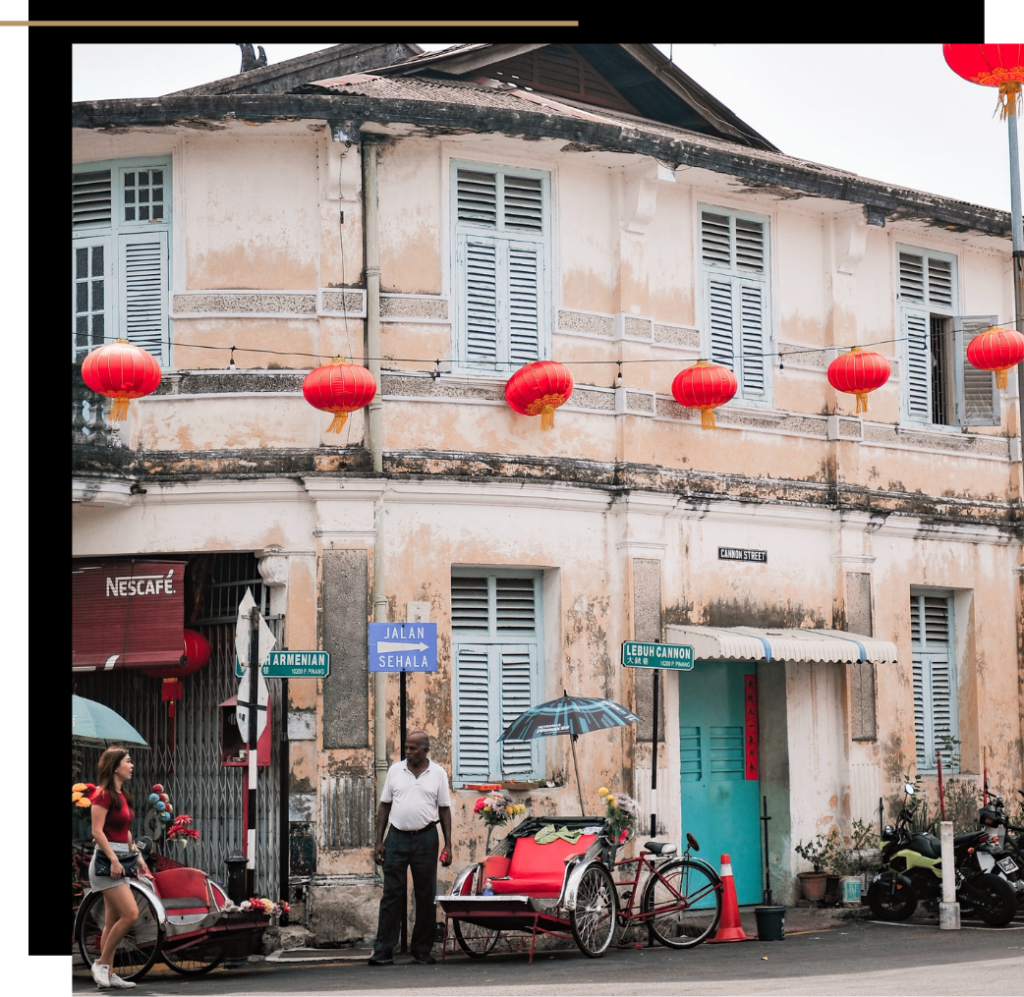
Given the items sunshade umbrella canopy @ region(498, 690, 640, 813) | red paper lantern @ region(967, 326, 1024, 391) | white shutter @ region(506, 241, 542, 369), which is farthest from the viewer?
red paper lantern @ region(967, 326, 1024, 391)

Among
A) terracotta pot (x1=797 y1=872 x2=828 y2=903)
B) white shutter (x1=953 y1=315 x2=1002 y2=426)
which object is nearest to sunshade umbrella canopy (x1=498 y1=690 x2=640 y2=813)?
terracotta pot (x1=797 y1=872 x2=828 y2=903)

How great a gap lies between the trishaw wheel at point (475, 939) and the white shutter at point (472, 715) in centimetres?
188

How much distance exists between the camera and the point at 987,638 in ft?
61.0

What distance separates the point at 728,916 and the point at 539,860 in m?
1.95

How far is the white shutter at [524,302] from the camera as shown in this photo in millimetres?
15734

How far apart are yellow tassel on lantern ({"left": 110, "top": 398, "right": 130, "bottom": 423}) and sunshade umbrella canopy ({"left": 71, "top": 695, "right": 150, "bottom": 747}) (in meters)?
2.71

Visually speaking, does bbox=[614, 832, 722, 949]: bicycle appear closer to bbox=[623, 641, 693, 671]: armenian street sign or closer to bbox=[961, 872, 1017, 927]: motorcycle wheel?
bbox=[623, 641, 693, 671]: armenian street sign

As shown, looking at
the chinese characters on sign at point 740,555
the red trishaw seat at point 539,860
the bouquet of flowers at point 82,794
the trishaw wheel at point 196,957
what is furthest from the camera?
the chinese characters on sign at point 740,555

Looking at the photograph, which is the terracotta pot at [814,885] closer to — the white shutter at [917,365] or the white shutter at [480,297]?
the white shutter at [917,365]

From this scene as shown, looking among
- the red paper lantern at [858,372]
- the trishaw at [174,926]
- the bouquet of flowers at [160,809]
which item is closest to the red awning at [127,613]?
the bouquet of flowers at [160,809]

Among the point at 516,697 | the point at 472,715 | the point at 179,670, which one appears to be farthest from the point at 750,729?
the point at 179,670

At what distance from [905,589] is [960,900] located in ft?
12.9

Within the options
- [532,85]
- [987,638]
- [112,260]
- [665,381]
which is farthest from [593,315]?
[987,638]

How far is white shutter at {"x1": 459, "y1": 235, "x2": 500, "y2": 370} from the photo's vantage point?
15.5 meters
